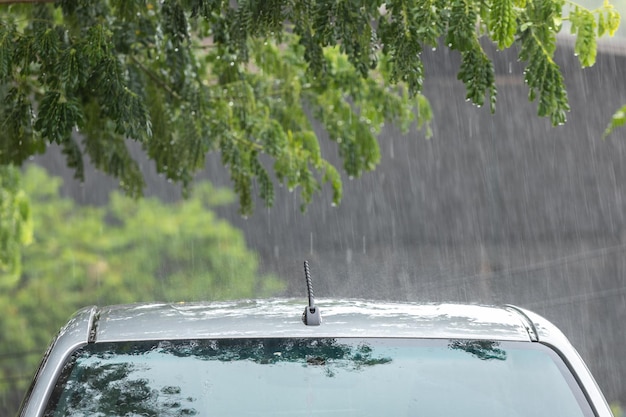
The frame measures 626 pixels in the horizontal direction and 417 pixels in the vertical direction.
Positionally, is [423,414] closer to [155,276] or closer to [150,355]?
[150,355]

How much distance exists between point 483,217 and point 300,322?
18383 millimetres

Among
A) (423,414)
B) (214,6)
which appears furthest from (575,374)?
(214,6)

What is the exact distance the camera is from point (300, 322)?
3.48 metres

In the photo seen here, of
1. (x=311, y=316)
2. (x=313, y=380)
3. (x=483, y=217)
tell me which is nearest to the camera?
(x=313, y=380)

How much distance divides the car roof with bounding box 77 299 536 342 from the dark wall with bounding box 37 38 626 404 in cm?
1658

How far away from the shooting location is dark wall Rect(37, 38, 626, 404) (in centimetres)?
2069

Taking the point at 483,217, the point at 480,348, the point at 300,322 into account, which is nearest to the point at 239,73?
the point at 300,322

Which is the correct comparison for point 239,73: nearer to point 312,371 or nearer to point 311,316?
point 311,316

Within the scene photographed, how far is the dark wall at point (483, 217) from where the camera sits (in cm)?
2069

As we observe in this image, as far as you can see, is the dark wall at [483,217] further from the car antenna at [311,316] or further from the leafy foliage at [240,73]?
the car antenna at [311,316]

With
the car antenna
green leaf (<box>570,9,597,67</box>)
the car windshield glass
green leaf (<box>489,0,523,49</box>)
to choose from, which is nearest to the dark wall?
green leaf (<box>570,9,597,67</box>)

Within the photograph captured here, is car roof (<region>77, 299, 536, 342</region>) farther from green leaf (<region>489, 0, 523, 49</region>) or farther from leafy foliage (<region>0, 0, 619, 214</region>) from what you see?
leafy foliage (<region>0, 0, 619, 214</region>)

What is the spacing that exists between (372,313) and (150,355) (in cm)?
65

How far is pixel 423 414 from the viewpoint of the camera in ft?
11.0
